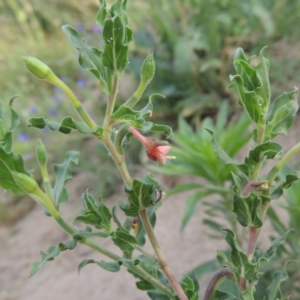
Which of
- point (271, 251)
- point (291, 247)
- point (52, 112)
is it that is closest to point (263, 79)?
point (271, 251)

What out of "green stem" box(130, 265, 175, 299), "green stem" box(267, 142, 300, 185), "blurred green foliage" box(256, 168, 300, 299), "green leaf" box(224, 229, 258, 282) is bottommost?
"blurred green foliage" box(256, 168, 300, 299)

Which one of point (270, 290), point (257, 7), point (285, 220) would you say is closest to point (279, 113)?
point (270, 290)

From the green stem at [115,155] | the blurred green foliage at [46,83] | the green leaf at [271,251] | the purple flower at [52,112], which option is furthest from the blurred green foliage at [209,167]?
the purple flower at [52,112]

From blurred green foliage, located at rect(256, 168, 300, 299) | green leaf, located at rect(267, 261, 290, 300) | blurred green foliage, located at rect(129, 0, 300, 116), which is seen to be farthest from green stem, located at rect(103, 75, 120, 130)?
blurred green foliage, located at rect(129, 0, 300, 116)

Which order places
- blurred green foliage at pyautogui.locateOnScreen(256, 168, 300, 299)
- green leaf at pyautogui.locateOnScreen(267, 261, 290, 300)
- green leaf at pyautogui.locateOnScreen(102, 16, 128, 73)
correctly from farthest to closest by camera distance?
blurred green foliage at pyautogui.locateOnScreen(256, 168, 300, 299)
green leaf at pyautogui.locateOnScreen(267, 261, 290, 300)
green leaf at pyautogui.locateOnScreen(102, 16, 128, 73)

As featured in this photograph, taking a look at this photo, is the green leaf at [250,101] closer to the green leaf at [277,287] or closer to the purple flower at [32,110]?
the green leaf at [277,287]

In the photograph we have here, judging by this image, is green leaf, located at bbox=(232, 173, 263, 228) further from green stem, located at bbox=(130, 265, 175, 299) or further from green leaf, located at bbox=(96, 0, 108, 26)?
green leaf, located at bbox=(96, 0, 108, 26)
